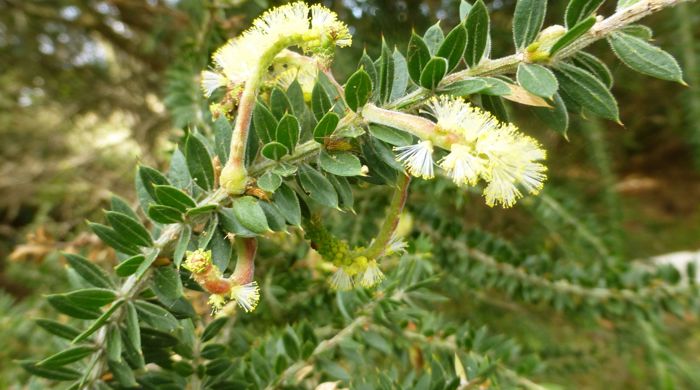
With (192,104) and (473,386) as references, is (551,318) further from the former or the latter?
(192,104)

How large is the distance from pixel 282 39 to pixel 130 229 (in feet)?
0.92

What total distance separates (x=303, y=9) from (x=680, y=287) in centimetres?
105

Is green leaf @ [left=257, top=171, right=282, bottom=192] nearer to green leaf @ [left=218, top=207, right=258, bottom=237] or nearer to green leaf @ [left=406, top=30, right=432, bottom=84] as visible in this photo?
green leaf @ [left=218, top=207, right=258, bottom=237]

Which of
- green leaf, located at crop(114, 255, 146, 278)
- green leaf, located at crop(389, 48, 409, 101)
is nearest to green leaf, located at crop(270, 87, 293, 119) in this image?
green leaf, located at crop(389, 48, 409, 101)

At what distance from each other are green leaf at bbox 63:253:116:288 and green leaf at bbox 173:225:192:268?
130mm

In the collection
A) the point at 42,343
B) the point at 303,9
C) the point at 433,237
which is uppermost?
the point at 303,9

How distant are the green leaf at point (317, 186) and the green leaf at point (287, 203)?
2cm

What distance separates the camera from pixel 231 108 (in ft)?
2.06

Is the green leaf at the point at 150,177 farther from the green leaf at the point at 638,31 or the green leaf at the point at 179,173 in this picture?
the green leaf at the point at 638,31

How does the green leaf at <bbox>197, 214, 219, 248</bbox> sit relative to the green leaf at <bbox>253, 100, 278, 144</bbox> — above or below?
below

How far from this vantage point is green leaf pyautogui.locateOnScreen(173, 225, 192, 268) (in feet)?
1.82

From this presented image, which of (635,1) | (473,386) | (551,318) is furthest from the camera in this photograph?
(551,318)

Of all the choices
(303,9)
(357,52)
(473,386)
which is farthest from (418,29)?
(473,386)

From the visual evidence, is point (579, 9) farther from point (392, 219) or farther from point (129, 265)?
point (129, 265)
